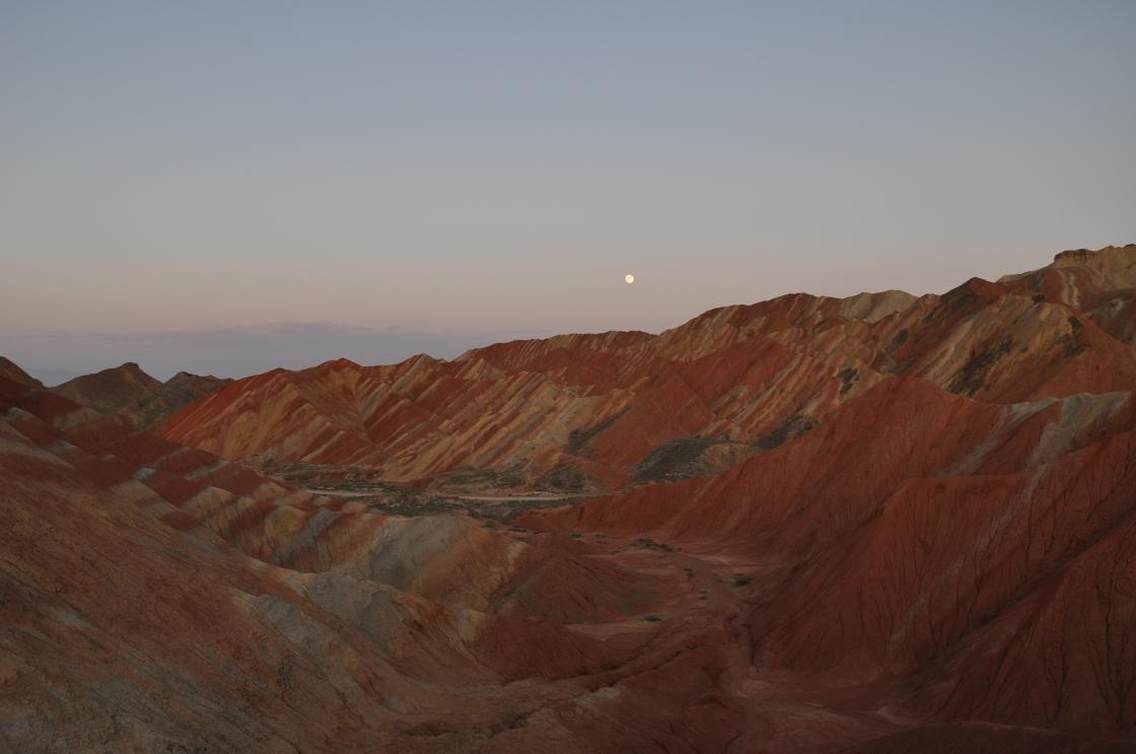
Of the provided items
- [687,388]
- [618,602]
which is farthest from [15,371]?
[618,602]

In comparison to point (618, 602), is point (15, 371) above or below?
above

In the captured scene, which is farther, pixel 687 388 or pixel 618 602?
pixel 687 388

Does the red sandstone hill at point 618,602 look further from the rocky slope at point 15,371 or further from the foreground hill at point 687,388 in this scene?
the rocky slope at point 15,371

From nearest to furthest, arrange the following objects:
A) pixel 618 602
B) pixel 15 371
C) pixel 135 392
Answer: pixel 618 602 → pixel 15 371 → pixel 135 392

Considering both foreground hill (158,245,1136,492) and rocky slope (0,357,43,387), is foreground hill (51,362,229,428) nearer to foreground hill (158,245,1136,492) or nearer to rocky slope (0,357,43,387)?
foreground hill (158,245,1136,492)

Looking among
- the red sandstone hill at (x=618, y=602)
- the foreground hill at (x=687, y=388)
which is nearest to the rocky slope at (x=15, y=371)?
the foreground hill at (x=687, y=388)

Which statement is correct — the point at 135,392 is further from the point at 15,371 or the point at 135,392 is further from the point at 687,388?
the point at 687,388

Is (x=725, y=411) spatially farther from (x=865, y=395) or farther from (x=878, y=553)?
(x=878, y=553)
